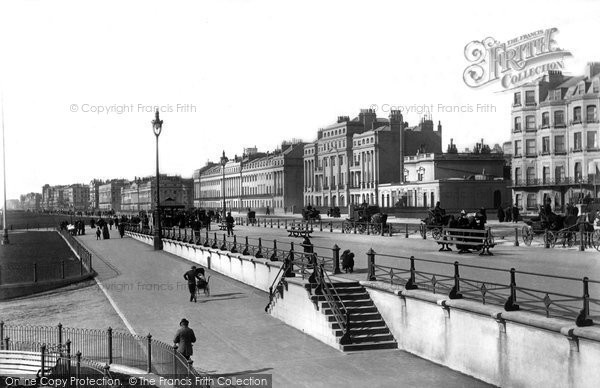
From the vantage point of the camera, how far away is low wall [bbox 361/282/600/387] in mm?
10078

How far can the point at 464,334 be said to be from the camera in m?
12.7

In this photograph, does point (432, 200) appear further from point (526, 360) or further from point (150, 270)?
point (526, 360)

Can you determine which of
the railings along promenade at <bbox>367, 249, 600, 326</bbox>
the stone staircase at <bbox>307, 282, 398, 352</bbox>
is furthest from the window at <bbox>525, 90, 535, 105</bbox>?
the stone staircase at <bbox>307, 282, 398, 352</bbox>

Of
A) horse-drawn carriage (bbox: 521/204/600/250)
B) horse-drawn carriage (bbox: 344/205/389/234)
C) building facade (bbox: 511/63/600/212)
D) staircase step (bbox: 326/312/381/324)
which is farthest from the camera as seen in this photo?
building facade (bbox: 511/63/600/212)

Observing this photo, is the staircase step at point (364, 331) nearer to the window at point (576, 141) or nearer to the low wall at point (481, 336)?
the low wall at point (481, 336)

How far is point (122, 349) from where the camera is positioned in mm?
14992

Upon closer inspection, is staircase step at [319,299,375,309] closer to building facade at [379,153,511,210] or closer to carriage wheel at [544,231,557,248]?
carriage wheel at [544,231,557,248]

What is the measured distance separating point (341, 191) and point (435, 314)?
269 ft

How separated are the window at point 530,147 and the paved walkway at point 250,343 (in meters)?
43.7

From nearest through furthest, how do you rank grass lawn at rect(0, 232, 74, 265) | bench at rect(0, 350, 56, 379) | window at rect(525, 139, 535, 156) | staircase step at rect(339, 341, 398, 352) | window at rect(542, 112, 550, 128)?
1. bench at rect(0, 350, 56, 379)
2. staircase step at rect(339, 341, 398, 352)
3. grass lawn at rect(0, 232, 74, 265)
4. window at rect(542, 112, 550, 128)
5. window at rect(525, 139, 535, 156)

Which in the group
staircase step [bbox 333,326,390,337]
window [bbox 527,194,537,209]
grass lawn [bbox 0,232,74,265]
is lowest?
grass lawn [bbox 0,232,74,265]

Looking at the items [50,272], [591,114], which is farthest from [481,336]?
[591,114]

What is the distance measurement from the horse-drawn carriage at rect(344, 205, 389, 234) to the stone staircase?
1811cm

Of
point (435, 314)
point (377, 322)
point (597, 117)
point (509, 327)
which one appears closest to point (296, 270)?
point (377, 322)
